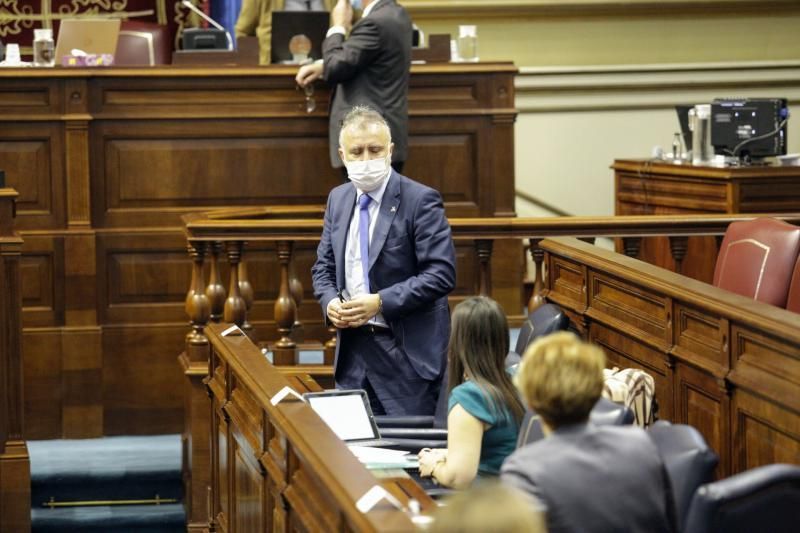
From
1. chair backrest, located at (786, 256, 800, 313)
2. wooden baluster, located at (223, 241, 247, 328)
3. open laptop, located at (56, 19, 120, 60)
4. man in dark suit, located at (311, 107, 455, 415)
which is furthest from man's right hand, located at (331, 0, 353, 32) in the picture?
chair backrest, located at (786, 256, 800, 313)

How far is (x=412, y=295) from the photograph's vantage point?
14.2 ft

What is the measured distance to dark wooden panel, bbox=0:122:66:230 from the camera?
6734mm

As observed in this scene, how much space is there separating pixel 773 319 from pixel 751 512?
2.59 feet

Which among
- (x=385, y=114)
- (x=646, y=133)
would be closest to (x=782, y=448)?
(x=385, y=114)

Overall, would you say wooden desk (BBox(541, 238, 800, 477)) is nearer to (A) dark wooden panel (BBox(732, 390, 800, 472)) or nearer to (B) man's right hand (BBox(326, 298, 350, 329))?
(A) dark wooden panel (BBox(732, 390, 800, 472))

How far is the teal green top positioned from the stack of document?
0.29m

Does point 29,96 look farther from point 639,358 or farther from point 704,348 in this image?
point 704,348

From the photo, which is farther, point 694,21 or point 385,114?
point 694,21

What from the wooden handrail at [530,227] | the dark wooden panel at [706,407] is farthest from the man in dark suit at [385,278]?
the wooden handrail at [530,227]

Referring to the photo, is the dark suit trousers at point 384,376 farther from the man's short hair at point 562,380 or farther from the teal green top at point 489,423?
the man's short hair at point 562,380

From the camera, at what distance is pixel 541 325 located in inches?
169

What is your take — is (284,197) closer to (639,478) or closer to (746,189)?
(746,189)

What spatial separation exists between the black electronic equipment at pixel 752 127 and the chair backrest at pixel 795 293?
3006 millimetres

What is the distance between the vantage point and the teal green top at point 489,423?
3270 millimetres
